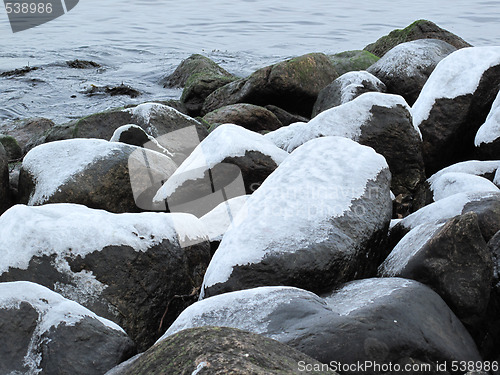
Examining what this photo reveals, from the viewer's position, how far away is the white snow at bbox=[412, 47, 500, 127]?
5.98 metres

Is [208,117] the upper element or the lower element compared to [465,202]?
lower

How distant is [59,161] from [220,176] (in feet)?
4.31

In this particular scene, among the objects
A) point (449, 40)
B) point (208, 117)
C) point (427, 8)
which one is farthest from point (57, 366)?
point (427, 8)

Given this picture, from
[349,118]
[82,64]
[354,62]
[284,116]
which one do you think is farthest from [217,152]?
[82,64]

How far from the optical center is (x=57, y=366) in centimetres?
275

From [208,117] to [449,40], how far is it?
460 centimetres

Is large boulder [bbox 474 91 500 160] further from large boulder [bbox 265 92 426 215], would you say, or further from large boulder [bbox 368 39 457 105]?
large boulder [bbox 368 39 457 105]

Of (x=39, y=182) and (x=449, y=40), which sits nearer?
(x=39, y=182)

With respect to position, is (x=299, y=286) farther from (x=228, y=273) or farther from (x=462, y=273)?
(x=462, y=273)

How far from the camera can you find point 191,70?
1268 cm

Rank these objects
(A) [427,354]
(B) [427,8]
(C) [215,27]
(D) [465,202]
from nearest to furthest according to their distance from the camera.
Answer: (A) [427,354] < (D) [465,202] < (C) [215,27] < (B) [427,8]

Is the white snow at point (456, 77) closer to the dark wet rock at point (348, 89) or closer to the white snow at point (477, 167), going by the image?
the white snow at point (477, 167)

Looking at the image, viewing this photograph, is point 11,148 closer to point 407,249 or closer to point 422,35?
point 407,249

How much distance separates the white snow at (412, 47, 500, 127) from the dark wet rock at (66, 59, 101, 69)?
33.3 feet
